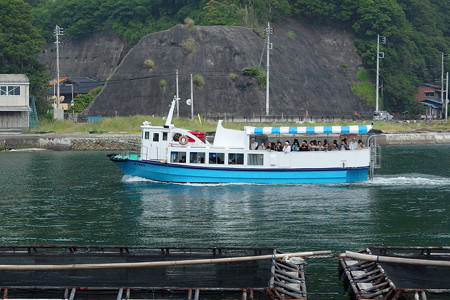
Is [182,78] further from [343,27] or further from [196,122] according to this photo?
[343,27]

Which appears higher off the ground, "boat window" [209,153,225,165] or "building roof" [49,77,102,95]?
"building roof" [49,77,102,95]

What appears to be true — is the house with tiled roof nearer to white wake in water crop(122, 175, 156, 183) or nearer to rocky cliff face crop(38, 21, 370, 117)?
rocky cliff face crop(38, 21, 370, 117)

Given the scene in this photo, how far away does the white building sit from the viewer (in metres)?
84.4

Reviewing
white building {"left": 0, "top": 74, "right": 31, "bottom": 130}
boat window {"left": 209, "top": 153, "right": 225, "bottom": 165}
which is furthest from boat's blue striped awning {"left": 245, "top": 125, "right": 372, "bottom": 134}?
white building {"left": 0, "top": 74, "right": 31, "bottom": 130}

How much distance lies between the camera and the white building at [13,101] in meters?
84.4

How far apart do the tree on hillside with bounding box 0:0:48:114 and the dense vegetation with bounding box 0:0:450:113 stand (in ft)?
84.1

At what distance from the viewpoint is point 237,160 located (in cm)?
4959

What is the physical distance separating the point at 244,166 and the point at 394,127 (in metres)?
53.6

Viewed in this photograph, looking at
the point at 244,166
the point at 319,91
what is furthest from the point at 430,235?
the point at 319,91

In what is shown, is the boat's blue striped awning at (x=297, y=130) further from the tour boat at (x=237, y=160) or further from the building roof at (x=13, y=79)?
the building roof at (x=13, y=79)

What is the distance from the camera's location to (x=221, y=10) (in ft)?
376

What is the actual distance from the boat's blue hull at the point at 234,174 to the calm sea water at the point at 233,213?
0.65 metres

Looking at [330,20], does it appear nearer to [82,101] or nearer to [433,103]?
[433,103]


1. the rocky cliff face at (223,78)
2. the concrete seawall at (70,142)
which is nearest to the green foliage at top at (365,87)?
the rocky cliff face at (223,78)
